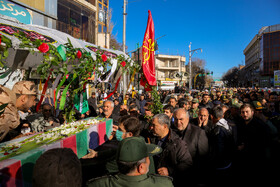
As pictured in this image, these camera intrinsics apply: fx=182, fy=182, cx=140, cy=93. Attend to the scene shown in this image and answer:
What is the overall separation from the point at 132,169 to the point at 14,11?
964 cm

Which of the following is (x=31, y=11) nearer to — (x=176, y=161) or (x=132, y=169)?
(x=176, y=161)

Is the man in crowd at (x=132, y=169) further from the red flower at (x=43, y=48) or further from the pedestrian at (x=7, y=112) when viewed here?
the red flower at (x=43, y=48)

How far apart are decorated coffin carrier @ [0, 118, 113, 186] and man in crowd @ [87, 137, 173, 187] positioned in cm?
69

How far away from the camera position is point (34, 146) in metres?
2.22

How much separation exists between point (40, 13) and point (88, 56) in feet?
26.9

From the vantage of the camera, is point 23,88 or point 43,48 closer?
point 23,88

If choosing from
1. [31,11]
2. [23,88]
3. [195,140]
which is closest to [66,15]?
[31,11]

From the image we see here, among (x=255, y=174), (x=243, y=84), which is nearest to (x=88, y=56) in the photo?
(x=255, y=174)

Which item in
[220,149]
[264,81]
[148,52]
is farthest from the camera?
[264,81]

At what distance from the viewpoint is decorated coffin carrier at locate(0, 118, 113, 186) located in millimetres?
1681

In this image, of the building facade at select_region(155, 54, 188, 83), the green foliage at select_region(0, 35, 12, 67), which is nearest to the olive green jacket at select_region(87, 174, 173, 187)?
the green foliage at select_region(0, 35, 12, 67)

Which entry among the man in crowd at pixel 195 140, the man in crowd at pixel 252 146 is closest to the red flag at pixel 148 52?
the man in crowd at pixel 195 140

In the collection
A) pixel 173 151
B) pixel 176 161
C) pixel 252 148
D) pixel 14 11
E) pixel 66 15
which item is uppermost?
pixel 66 15

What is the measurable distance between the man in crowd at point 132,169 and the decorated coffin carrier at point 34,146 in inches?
27.3
